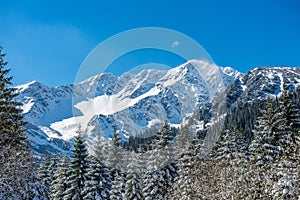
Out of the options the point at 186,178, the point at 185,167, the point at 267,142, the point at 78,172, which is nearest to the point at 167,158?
the point at 185,167

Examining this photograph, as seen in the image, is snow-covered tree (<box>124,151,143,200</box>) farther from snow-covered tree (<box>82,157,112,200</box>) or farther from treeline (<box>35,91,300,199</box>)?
snow-covered tree (<box>82,157,112,200</box>)

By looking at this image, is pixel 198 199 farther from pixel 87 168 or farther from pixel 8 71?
pixel 8 71

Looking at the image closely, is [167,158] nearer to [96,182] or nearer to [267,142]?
[96,182]

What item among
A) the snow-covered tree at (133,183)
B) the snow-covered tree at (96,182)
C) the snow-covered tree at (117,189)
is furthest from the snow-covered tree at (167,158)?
the snow-covered tree at (96,182)

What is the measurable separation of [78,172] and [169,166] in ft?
28.0

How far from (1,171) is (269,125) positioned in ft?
69.0

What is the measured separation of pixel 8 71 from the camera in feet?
77.3

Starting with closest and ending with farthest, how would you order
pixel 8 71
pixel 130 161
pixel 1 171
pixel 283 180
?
pixel 1 171, pixel 283 180, pixel 8 71, pixel 130 161

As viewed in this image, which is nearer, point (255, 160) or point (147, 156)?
point (255, 160)

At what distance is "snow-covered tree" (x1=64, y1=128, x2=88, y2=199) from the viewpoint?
1305 inches

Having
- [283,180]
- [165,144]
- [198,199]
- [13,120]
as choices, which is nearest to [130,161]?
[165,144]

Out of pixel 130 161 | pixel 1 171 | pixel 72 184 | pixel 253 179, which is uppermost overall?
pixel 130 161

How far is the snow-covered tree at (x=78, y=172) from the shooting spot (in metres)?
33.2

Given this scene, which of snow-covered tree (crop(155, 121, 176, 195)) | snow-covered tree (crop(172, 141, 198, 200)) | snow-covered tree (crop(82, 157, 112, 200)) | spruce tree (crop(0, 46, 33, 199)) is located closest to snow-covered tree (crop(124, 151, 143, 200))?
snow-covered tree (crop(82, 157, 112, 200))
